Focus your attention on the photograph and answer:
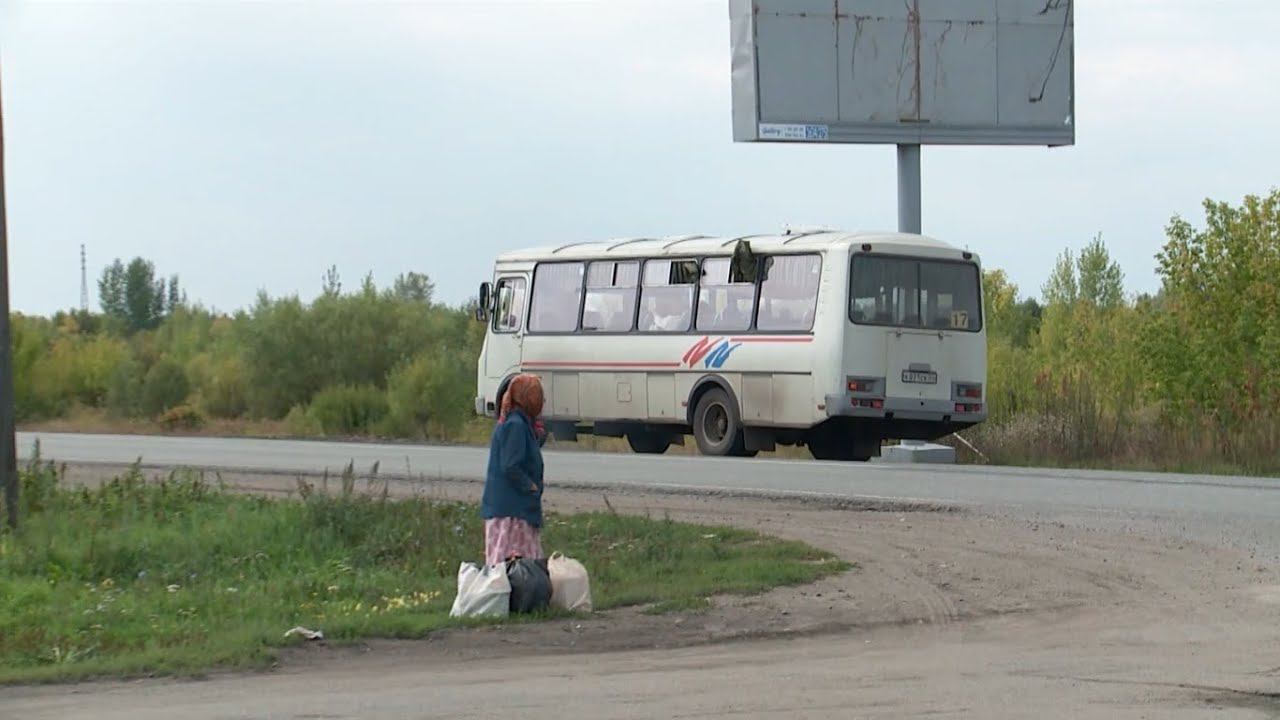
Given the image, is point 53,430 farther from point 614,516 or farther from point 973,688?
point 973,688

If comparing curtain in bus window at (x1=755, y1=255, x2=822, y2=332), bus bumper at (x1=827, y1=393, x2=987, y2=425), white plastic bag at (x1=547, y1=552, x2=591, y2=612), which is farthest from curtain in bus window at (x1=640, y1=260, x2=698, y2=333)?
white plastic bag at (x1=547, y1=552, x2=591, y2=612)

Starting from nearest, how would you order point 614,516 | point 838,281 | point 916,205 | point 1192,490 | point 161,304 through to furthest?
point 614,516
point 1192,490
point 838,281
point 916,205
point 161,304

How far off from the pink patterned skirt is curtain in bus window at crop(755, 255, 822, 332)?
625 inches

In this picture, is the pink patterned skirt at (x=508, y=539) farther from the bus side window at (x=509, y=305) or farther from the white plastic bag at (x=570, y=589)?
the bus side window at (x=509, y=305)

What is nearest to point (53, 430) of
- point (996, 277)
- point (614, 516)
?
point (614, 516)

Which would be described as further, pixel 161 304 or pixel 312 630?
pixel 161 304

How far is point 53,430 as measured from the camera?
4394cm

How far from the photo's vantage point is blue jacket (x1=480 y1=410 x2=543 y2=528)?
12414 mm

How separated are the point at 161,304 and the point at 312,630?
373 feet

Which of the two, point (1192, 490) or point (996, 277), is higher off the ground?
point (996, 277)

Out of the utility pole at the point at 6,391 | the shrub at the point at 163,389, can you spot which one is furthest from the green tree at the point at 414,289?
the utility pole at the point at 6,391

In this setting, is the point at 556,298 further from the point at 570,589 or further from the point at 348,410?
the point at 570,589

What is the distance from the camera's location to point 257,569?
1516 centimetres

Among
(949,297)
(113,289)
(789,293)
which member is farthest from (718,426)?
(113,289)
